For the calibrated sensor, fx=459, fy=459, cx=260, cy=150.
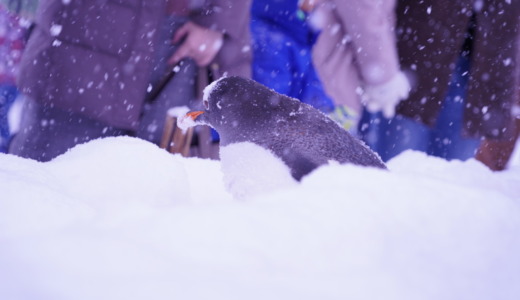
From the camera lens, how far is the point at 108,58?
3.38ft

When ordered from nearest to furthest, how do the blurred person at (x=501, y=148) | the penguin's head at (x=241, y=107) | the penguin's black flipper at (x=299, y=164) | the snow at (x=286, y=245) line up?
the snow at (x=286, y=245) < the penguin's black flipper at (x=299, y=164) < the penguin's head at (x=241, y=107) < the blurred person at (x=501, y=148)

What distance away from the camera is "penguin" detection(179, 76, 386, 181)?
702mm

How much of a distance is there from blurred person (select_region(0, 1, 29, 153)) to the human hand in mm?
385

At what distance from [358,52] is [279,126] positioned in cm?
66

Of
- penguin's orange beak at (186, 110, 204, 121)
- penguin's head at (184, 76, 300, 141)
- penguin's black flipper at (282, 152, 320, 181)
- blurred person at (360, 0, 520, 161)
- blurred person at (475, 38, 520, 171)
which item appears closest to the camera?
penguin's black flipper at (282, 152, 320, 181)

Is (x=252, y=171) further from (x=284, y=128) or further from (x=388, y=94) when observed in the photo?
(x=388, y=94)

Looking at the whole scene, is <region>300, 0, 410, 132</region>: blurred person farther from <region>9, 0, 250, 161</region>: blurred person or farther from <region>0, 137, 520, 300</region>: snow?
<region>0, 137, 520, 300</region>: snow

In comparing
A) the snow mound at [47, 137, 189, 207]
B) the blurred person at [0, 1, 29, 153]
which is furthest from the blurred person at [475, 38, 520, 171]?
the blurred person at [0, 1, 29, 153]

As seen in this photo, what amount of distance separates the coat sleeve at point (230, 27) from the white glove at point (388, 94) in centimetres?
43

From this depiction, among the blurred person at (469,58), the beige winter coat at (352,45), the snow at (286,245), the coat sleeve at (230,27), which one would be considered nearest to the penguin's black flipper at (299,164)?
the snow at (286,245)

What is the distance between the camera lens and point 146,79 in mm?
1055

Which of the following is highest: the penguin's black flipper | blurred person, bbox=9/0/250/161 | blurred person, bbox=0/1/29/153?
the penguin's black flipper

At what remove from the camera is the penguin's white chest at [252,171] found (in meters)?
0.67

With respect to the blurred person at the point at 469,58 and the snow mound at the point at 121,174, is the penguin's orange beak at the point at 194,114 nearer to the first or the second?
the snow mound at the point at 121,174
